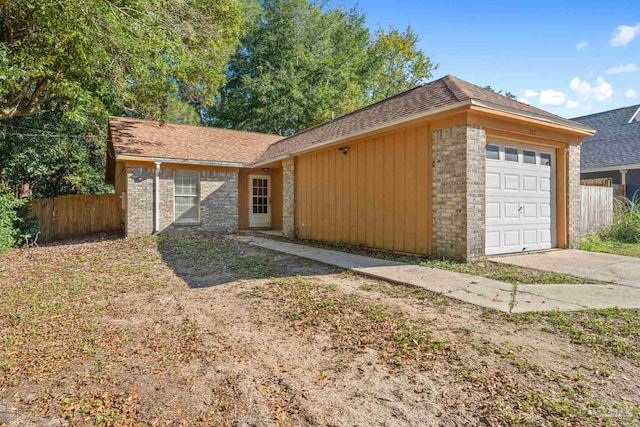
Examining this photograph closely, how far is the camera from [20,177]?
1505 centimetres

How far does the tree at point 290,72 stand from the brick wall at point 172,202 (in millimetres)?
9323

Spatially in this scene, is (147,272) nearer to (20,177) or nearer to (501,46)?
(501,46)

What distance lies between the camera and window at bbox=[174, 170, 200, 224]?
12.8 m

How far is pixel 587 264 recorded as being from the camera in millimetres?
6414

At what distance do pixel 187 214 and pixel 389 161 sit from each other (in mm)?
8218

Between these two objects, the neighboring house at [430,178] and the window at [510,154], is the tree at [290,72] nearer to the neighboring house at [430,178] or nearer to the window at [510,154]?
the neighboring house at [430,178]

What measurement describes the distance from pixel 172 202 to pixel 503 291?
1116 centimetres

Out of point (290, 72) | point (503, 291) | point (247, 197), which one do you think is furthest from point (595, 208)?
point (290, 72)

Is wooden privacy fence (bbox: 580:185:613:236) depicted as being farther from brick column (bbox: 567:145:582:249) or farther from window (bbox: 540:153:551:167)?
window (bbox: 540:153:551:167)

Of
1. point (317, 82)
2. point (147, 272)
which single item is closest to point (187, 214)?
point (147, 272)

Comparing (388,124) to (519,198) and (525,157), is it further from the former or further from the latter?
(519,198)

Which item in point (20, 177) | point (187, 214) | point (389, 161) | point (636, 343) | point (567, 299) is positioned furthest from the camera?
point (20, 177)

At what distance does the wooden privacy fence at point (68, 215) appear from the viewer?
13969mm

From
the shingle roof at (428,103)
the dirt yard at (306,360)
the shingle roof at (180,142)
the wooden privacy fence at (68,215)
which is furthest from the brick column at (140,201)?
the dirt yard at (306,360)
